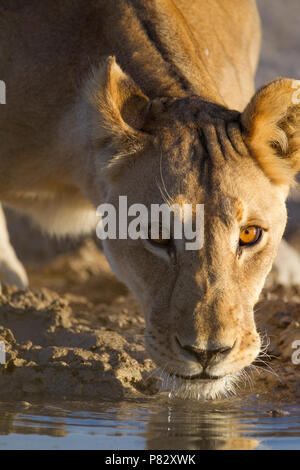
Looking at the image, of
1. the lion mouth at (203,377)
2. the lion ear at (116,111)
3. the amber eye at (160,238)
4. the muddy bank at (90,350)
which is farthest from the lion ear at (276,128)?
the lion mouth at (203,377)

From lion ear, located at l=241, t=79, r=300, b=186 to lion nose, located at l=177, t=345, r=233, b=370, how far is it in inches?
41.9

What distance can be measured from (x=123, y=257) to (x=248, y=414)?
3.09ft

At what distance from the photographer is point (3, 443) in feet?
12.8

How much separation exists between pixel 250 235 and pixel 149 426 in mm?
959

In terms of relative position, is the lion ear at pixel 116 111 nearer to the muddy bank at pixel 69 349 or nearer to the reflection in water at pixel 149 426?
the muddy bank at pixel 69 349

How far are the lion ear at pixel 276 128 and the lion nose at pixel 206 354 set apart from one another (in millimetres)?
1063

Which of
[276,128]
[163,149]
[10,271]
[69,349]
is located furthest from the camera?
Answer: [10,271]

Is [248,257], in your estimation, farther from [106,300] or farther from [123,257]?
[106,300]

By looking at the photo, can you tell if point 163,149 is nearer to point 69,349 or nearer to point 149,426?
point 69,349

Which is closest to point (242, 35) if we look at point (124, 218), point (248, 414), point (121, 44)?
point (121, 44)

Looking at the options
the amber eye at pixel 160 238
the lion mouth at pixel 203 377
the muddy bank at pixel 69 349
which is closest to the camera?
the lion mouth at pixel 203 377

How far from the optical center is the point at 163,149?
455cm

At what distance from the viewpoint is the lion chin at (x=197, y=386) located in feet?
13.7

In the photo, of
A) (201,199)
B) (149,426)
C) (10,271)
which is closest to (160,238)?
(201,199)
